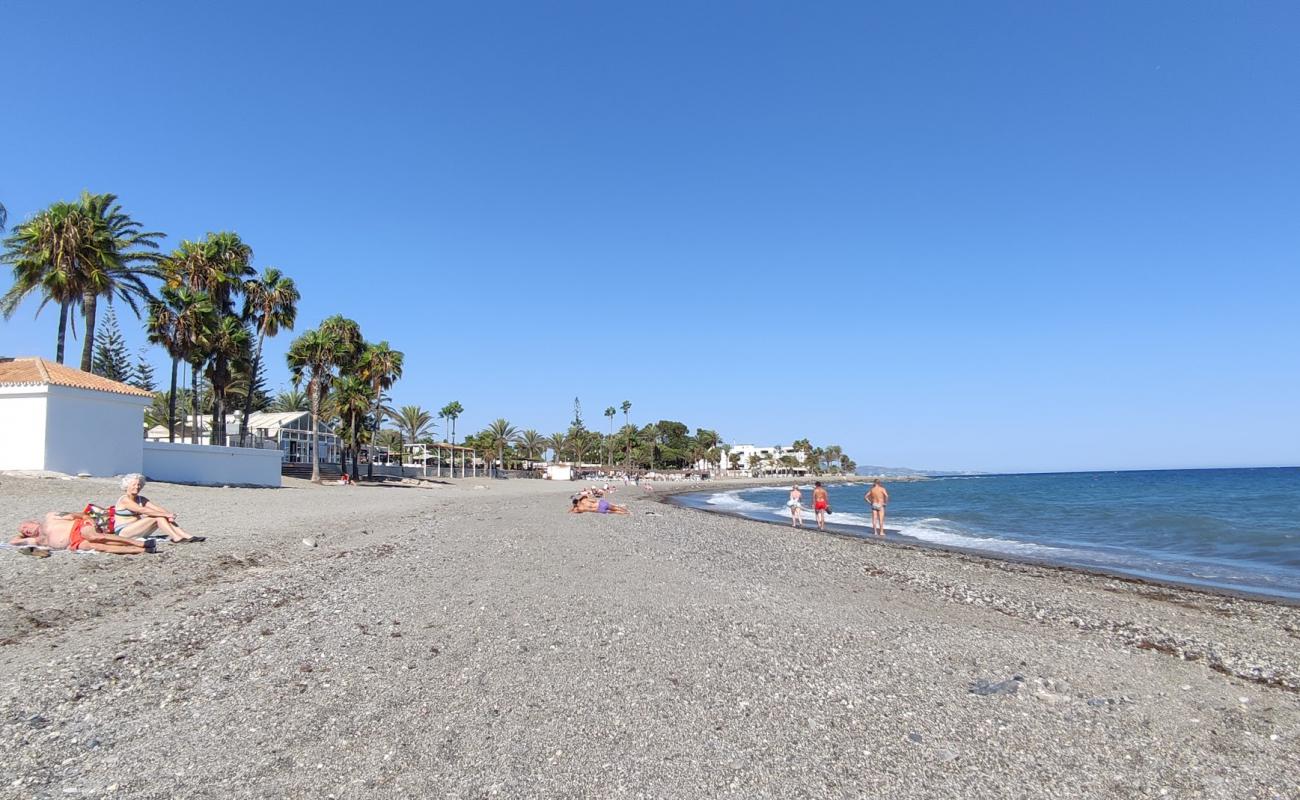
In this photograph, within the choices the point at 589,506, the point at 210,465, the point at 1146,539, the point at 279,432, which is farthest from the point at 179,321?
the point at 1146,539

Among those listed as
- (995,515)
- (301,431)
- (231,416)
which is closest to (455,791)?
(995,515)

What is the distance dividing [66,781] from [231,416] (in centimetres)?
7582

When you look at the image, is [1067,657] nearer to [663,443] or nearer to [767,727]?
[767,727]

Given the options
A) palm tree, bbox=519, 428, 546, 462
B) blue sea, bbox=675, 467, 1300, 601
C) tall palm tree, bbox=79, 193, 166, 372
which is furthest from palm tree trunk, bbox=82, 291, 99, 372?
palm tree, bbox=519, 428, 546, 462

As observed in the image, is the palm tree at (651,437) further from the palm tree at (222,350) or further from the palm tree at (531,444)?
the palm tree at (222,350)

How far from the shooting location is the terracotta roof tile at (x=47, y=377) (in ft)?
75.7

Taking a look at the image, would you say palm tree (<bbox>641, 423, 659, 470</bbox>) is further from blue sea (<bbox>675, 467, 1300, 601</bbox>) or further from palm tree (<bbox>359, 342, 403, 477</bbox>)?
blue sea (<bbox>675, 467, 1300, 601</bbox>)

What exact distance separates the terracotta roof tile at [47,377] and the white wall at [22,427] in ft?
1.09

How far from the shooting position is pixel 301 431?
66312 mm

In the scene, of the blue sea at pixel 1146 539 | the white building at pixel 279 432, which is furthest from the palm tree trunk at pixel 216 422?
the blue sea at pixel 1146 539

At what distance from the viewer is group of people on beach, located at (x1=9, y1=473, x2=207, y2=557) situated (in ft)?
34.8

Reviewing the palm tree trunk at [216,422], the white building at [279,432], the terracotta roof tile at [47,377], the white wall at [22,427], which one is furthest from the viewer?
the white building at [279,432]

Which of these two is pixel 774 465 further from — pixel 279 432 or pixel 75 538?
pixel 75 538

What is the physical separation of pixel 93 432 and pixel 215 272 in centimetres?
1747
